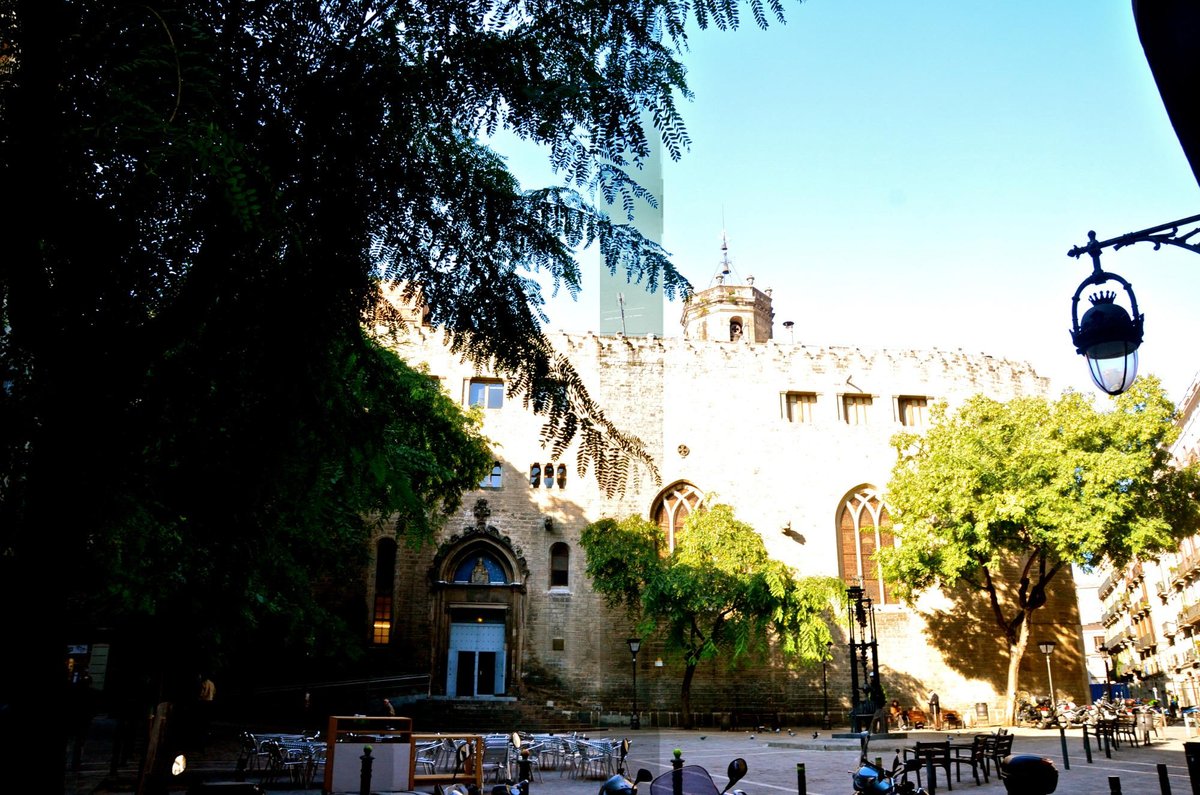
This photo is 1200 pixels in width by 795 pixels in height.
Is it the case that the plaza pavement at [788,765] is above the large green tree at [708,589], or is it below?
below

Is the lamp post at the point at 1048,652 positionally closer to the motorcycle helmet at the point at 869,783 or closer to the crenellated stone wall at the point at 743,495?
the crenellated stone wall at the point at 743,495

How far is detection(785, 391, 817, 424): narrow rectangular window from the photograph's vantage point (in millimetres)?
32844

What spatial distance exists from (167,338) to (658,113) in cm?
235

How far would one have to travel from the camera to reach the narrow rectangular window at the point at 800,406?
3284cm

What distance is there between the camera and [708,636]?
26.7 m

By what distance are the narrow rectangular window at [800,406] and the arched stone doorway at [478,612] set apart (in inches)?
448

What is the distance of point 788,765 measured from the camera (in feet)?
51.5

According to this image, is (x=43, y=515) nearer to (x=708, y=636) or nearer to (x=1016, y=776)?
(x=1016, y=776)

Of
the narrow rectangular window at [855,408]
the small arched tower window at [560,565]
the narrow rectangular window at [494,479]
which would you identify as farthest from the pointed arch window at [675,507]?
the narrow rectangular window at [855,408]

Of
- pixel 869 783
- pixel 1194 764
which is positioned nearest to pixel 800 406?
pixel 1194 764

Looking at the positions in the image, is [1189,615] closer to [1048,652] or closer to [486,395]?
[1048,652]

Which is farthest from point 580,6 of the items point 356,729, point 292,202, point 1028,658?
point 1028,658

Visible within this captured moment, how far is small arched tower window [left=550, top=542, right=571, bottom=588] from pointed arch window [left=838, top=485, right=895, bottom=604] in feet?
32.1

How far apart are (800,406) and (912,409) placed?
441 cm
